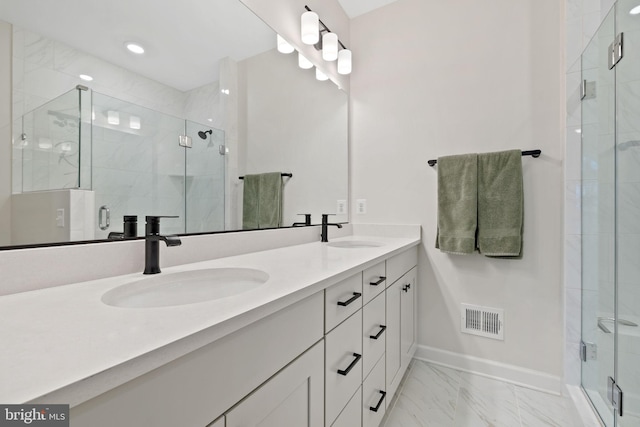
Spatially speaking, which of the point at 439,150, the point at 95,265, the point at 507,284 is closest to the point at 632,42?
the point at 439,150

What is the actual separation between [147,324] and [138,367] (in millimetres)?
114

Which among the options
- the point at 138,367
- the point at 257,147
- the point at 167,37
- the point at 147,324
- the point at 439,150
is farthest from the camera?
the point at 439,150

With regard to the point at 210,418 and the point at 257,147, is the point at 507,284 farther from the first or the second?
the point at 210,418

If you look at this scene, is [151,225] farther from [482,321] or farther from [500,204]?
[482,321]

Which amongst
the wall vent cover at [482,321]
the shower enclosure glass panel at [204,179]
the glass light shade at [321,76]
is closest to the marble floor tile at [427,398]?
the wall vent cover at [482,321]

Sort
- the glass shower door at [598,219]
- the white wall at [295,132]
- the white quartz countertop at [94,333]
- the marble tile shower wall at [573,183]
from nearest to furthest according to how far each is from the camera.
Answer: the white quartz countertop at [94,333] → the glass shower door at [598,219] → the white wall at [295,132] → the marble tile shower wall at [573,183]

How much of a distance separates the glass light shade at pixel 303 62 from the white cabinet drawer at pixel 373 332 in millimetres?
1445

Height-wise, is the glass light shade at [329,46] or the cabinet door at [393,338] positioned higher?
the glass light shade at [329,46]

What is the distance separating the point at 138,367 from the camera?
1.28ft

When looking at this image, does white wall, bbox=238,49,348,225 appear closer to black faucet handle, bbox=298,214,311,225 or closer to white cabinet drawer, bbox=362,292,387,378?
black faucet handle, bbox=298,214,311,225

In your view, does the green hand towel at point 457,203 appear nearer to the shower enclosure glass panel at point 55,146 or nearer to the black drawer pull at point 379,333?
the black drawer pull at point 379,333

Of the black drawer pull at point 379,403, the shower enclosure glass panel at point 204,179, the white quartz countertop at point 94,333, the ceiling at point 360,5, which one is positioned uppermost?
the ceiling at point 360,5

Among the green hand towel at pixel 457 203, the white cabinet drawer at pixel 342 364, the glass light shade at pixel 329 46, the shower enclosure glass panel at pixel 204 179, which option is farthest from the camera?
the glass light shade at pixel 329 46

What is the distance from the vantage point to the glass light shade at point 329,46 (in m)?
1.97
